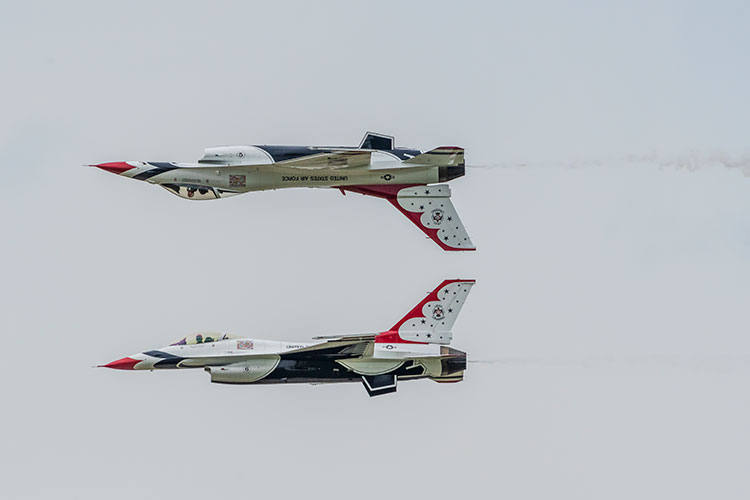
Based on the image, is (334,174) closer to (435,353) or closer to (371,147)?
(371,147)

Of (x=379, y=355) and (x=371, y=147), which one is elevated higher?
(x=371, y=147)

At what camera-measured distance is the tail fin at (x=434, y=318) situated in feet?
209

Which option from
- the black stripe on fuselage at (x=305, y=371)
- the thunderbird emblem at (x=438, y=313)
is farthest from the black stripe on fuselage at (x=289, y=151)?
the black stripe on fuselage at (x=305, y=371)

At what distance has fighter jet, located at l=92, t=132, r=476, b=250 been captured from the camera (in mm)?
63594

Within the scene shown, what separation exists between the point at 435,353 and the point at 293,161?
21.5ft

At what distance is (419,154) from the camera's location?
210 feet

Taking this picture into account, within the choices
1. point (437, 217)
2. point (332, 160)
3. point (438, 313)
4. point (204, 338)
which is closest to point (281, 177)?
point (332, 160)

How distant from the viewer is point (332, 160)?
6341 centimetres

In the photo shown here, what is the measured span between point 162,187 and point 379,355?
25.4ft

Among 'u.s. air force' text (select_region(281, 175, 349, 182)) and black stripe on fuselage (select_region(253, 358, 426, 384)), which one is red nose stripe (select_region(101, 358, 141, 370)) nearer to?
black stripe on fuselage (select_region(253, 358, 426, 384))

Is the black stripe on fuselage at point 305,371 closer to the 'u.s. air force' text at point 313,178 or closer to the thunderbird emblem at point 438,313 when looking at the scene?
the thunderbird emblem at point 438,313

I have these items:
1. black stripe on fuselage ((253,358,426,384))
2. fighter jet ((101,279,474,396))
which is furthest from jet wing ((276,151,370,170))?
black stripe on fuselage ((253,358,426,384))

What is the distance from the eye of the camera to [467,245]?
64750mm

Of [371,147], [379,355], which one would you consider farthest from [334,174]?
[379,355]
